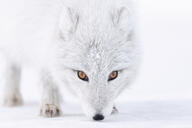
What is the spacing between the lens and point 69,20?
3840mm

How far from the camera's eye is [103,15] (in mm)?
3881

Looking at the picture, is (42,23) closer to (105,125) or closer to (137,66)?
(137,66)

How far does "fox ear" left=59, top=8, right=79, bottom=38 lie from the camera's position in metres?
3.84

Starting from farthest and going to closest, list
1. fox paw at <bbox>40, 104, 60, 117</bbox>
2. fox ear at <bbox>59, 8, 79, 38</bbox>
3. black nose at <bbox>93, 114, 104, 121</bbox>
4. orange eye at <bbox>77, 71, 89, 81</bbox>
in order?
fox paw at <bbox>40, 104, 60, 117</bbox>
fox ear at <bbox>59, 8, 79, 38</bbox>
orange eye at <bbox>77, 71, 89, 81</bbox>
black nose at <bbox>93, 114, 104, 121</bbox>

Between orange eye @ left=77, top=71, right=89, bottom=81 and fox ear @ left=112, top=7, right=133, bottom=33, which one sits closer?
orange eye @ left=77, top=71, right=89, bottom=81

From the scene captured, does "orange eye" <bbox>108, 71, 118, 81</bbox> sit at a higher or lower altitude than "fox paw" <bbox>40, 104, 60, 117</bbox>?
higher

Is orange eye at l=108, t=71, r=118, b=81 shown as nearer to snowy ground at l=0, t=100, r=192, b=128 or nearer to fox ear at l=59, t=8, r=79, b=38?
snowy ground at l=0, t=100, r=192, b=128

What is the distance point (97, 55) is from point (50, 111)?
0.97 meters

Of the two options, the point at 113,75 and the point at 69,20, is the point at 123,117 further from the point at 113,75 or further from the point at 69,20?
the point at 69,20

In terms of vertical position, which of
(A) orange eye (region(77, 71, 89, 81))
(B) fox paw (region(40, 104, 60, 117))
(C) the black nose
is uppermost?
(A) orange eye (region(77, 71, 89, 81))

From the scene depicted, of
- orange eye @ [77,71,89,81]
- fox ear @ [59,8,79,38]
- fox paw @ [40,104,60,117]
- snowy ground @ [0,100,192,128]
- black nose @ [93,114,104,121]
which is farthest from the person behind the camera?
fox paw @ [40,104,60,117]

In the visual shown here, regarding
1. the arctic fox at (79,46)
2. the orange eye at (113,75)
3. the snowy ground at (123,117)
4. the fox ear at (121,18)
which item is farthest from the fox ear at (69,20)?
the snowy ground at (123,117)

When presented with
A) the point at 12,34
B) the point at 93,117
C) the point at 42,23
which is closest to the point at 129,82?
the point at 93,117

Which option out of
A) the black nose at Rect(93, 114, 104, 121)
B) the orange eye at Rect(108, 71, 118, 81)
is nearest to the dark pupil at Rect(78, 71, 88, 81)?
the orange eye at Rect(108, 71, 118, 81)
